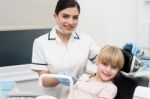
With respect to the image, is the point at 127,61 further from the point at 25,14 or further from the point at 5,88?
the point at 25,14

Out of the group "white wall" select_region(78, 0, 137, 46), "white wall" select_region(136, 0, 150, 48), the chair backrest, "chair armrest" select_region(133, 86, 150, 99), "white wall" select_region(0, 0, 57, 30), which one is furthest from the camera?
"white wall" select_region(0, 0, 57, 30)

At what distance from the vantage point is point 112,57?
154 centimetres

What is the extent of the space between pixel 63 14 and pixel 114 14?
0.66m

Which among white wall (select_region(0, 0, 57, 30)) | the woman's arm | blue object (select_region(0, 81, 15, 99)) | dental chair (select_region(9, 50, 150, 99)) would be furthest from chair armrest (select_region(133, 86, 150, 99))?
white wall (select_region(0, 0, 57, 30))

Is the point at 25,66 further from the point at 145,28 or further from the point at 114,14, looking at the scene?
the point at 145,28

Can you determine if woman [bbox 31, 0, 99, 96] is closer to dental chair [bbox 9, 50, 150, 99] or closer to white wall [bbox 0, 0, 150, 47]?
dental chair [bbox 9, 50, 150, 99]

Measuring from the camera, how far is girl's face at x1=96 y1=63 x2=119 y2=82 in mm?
1550

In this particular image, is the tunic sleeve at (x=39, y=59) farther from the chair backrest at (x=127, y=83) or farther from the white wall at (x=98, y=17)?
the white wall at (x=98, y=17)

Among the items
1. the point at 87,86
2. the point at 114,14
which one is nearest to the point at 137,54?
the point at 87,86

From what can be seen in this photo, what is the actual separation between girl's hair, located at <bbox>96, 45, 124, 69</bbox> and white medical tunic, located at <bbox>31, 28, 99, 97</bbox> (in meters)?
0.27

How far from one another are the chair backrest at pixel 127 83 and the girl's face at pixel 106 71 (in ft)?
0.13

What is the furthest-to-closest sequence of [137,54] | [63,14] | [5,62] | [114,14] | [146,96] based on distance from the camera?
[5,62] → [114,14] → [63,14] → [137,54] → [146,96]

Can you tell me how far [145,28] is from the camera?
2117 millimetres

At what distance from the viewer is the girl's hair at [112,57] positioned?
59.9 inches
